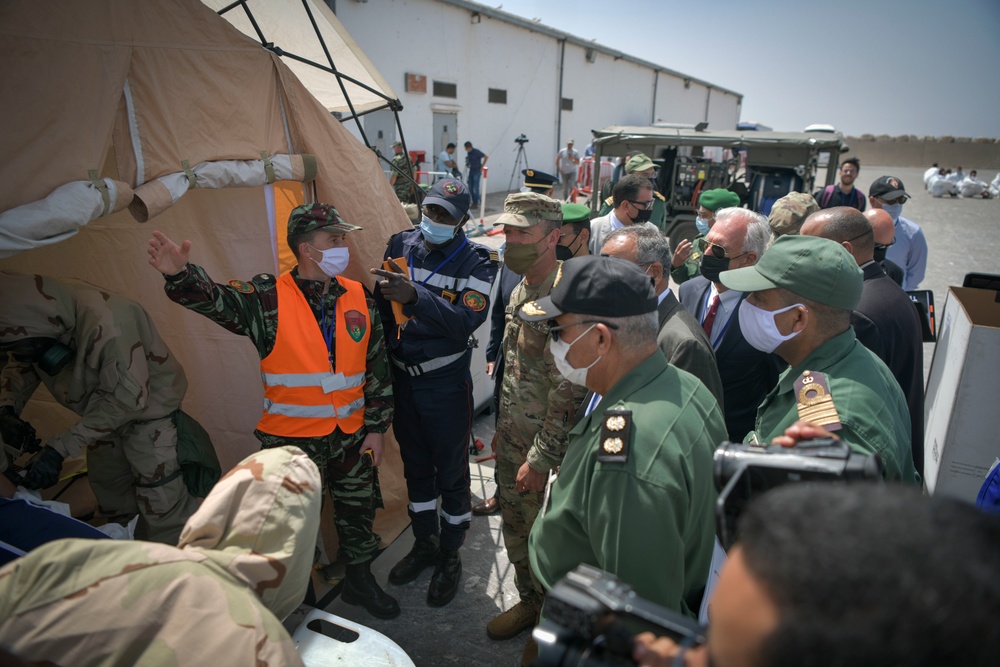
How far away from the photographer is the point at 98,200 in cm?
241

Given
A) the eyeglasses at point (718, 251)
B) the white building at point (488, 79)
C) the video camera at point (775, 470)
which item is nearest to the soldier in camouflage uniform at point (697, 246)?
the eyeglasses at point (718, 251)

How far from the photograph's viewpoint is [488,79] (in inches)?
798

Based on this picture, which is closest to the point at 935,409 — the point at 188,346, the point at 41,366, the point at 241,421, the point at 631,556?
the point at 631,556

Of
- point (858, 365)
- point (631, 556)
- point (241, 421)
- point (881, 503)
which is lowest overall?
point (241, 421)

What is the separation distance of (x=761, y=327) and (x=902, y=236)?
174 inches

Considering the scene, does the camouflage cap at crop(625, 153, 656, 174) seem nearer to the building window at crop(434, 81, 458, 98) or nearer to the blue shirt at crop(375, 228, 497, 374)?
the blue shirt at crop(375, 228, 497, 374)

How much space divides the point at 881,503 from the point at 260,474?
53.3 inches

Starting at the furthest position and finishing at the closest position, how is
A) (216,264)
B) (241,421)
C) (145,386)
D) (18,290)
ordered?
(241,421)
(216,264)
(145,386)
(18,290)

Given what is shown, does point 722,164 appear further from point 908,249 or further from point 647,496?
point 647,496

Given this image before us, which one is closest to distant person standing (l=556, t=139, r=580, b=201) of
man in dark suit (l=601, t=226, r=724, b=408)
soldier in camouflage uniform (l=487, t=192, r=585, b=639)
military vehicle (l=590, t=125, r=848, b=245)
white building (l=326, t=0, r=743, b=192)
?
white building (l=326, t=0, r=743, b=192)

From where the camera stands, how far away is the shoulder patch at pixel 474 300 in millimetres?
3234

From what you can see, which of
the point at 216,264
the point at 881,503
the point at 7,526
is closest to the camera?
the point at 881,503

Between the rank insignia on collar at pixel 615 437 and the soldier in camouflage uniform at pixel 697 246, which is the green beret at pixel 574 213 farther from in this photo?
the rank insignia on collar at pixel 615 437

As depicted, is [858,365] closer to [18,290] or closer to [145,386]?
[145,386]
